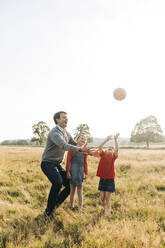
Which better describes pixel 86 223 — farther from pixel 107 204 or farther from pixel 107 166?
pixel 107 166

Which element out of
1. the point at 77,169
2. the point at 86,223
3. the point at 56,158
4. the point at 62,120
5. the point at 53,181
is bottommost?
the point at 86,223

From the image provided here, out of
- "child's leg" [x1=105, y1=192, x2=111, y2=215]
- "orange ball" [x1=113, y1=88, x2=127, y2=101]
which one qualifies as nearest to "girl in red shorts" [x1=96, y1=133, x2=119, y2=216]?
"child's leg" [x1=105, y1=192, x2=111, y2=215]

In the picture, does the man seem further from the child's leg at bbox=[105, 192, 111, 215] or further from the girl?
the child's leg at bbox=[105, 192, 111, 215]

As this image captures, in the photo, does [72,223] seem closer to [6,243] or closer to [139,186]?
[6,243]

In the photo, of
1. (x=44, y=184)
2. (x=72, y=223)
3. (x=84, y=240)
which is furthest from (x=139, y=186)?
(x=84, y=240)

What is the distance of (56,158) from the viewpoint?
4.79m

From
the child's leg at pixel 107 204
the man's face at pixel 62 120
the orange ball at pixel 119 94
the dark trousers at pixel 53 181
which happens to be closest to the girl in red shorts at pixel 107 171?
the child's leg at pixel 107 204

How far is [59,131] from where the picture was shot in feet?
15.6

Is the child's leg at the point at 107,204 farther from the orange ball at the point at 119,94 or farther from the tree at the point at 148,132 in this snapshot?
the tree at the point at 148,132

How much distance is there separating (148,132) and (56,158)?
2436 inches

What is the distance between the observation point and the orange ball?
8414mm

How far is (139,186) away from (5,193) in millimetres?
4811

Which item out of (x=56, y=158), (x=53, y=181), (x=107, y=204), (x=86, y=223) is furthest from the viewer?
(x=107, y=204)

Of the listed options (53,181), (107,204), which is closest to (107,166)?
(107,204)
